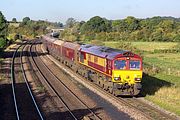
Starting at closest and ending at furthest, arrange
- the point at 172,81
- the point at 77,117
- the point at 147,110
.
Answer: the point at 77,117 → the point at 147,110 → the point at 172,81

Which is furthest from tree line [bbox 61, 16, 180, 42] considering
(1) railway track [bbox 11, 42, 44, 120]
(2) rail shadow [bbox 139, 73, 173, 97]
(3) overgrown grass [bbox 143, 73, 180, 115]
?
(3) overgrown grass [bbox 143, 73, 180, 115]

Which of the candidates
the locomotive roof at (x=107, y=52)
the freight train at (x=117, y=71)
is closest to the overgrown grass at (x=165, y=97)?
the freight train at (x=117, y=71)

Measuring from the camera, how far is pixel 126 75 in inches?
1011

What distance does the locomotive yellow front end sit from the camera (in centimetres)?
2561

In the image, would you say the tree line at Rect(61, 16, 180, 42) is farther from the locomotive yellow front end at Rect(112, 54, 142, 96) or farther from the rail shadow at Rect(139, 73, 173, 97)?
the locomotive yellow front end at Rect(112, 54, 142, 96)

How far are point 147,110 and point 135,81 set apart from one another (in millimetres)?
4092

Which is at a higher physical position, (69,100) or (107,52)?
(107,52)

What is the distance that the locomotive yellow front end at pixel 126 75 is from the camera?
25.6 m

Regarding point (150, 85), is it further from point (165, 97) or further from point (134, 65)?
point (134, 65)

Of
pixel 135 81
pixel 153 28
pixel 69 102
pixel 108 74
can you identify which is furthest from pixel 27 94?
pixel 153 28

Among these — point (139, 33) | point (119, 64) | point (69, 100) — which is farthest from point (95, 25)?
point (69, 100)

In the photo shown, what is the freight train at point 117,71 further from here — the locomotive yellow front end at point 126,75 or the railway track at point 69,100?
the railway track at point 69,100

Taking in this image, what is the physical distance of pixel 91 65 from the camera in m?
31.9

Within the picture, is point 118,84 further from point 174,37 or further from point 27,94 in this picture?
point 174,37
